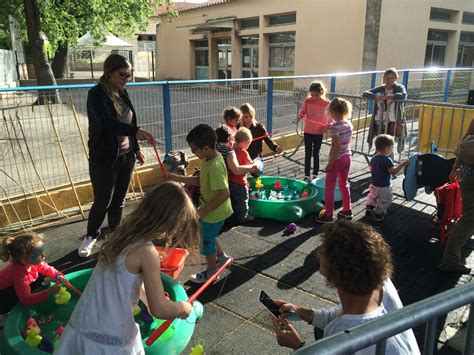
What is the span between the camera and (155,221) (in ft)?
6.91

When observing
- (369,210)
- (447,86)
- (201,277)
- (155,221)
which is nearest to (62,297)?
(201,277)

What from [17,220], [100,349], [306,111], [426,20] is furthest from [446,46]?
[100,349]

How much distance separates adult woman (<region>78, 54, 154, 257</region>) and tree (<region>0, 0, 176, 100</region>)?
1216cm

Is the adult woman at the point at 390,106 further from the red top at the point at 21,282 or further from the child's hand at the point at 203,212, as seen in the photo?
the red top at the point at 21,282

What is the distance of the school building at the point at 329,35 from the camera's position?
1706cm

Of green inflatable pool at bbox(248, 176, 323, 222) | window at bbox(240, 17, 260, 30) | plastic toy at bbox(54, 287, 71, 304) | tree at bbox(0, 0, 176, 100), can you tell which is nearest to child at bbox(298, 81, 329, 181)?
green inflatable pool at bbox(248, 176, 323, 222)

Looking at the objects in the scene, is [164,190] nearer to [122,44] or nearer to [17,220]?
[17,220]

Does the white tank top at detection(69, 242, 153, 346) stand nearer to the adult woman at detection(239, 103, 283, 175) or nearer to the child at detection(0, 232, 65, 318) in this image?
the child at detection(0, 232, 65, 318)

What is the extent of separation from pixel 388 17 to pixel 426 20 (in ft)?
8.36

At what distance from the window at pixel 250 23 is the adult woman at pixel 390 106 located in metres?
16.2

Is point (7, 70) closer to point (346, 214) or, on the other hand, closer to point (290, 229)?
point (290, 229)

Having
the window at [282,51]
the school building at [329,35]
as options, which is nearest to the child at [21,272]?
the school building at [329,35]

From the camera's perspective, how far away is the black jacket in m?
3.94

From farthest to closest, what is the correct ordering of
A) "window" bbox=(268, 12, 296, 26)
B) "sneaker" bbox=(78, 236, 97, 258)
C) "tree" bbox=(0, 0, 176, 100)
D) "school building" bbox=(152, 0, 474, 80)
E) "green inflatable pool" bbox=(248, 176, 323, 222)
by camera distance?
"window" bbox=(268, 12, 296, 26) → "school building" bbox=(152, 0, 474, 80) → "tree" bbox=(0, 0, 176, 100) → "green inflatable pool" bbox=(248, 176, 323, 222) → "sneaker" bbox=(78, 236, 97, 258)
